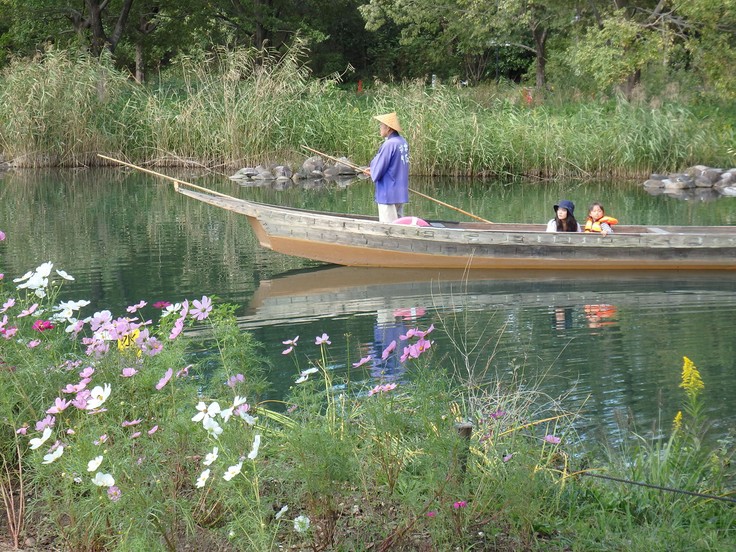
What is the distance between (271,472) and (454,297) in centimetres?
671

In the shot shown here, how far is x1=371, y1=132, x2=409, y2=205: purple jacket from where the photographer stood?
11000mm

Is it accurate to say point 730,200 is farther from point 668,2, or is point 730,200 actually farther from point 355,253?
point 355,253

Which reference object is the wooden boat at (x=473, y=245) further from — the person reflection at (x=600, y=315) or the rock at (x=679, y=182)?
the rock at (x=679, y=182)

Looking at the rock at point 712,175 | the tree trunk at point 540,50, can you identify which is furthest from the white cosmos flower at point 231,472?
the tree trunk at point 540,50

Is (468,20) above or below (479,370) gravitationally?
above

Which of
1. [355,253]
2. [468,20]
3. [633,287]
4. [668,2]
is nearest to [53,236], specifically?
[355,253]

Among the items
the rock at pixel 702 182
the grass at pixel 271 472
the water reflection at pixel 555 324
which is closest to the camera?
the grass at pixel 271 472

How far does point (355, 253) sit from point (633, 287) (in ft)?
9.93

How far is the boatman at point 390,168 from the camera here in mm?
10828

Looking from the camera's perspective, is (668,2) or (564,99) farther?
(564,99)

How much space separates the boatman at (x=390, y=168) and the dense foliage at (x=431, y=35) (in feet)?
37.9

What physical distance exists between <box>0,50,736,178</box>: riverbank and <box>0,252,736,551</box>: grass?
17.1m

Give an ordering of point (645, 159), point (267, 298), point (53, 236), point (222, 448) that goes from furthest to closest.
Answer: point (645, 159), point (53, 236), point (267, 298), point (222, 448)

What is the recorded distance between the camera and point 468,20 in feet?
95.3
